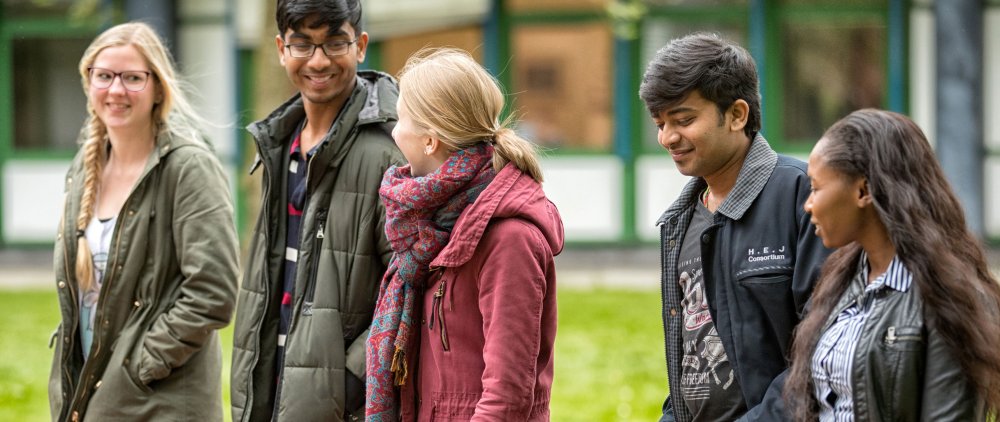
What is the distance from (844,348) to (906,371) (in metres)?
0.18

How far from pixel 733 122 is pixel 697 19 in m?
12.4

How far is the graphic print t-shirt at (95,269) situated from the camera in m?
4.44

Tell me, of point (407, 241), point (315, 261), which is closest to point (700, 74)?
point (407, 241)

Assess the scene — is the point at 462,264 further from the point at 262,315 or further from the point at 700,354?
the point at 262,315

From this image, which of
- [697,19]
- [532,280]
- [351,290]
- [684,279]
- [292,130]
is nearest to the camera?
[532,280]

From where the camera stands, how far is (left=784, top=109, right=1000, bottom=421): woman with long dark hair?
8.84 ft

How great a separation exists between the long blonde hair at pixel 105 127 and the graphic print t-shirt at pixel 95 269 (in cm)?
2

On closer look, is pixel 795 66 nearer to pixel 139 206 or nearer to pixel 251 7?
pixel 251 7

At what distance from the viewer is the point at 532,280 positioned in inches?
127

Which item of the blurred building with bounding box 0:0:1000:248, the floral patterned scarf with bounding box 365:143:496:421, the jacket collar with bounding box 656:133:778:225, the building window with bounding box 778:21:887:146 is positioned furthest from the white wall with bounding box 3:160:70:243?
the jacket collar with bounding box 656:133:778:225

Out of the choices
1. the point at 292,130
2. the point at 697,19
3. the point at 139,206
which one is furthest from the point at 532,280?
the point at 697,19

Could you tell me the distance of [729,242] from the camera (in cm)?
331

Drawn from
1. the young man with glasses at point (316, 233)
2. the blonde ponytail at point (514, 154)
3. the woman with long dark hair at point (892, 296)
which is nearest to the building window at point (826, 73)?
the young man with glasses at point (316, 233)

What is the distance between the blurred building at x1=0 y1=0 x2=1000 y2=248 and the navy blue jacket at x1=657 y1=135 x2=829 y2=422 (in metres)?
11.6
